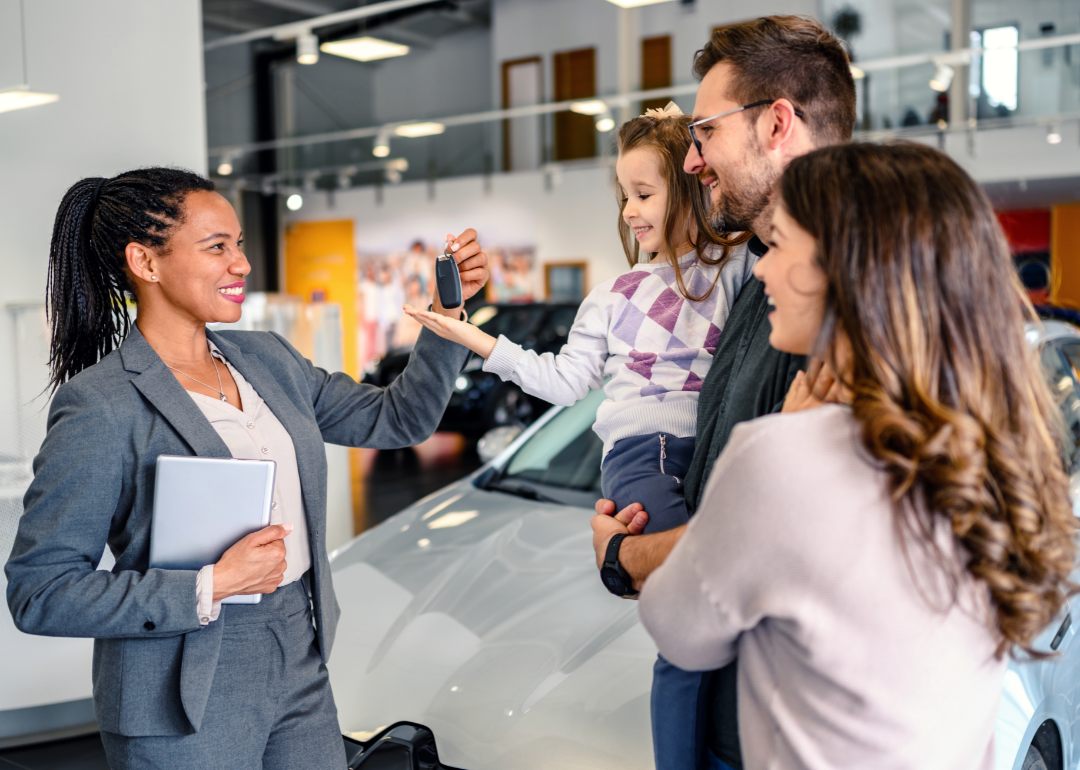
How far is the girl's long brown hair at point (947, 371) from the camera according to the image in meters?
0.90

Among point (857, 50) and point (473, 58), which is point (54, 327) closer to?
point (857, 50)

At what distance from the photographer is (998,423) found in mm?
938

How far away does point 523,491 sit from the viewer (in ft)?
9.45

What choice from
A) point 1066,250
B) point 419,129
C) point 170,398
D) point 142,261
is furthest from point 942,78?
point 170,398

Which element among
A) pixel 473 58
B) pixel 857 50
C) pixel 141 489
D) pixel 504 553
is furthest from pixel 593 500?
pixel 473 58

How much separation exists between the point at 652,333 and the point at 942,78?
31.8ft

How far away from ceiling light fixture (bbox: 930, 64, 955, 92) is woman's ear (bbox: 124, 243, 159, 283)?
988cm

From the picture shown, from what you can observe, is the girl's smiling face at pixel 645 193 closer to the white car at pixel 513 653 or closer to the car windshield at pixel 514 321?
the white car at pixel 513 653

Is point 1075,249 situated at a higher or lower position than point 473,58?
lower

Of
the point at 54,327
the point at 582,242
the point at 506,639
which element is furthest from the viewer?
the point at 582,242

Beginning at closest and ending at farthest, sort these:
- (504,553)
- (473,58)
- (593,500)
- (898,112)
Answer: (504,553)
(593,500)
(898,112)
(473,58)

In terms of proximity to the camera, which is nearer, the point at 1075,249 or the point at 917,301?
the point at 917,301

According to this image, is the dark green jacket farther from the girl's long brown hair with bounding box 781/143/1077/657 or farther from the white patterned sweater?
the girl's long brown hair with bounding box 781/143/1077/657

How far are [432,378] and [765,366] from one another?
823 mm
